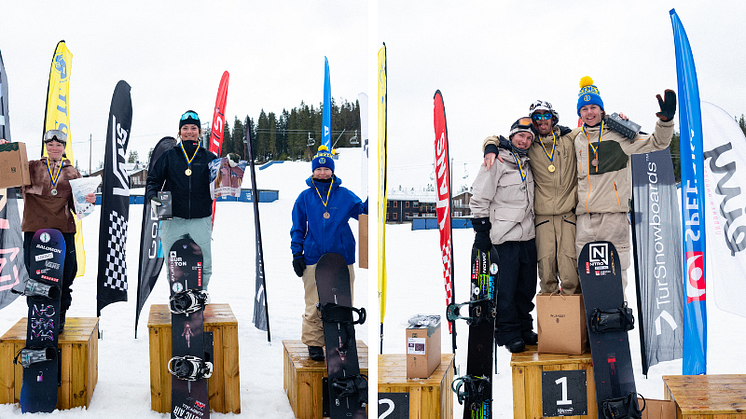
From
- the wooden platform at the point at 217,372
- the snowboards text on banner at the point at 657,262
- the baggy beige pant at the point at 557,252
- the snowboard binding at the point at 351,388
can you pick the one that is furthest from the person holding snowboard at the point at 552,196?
the wooden platform at the point at 217,372

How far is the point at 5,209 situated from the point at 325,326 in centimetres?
324

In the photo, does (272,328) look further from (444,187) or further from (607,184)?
(607,184)

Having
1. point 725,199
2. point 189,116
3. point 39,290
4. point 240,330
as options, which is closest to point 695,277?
point 725,199

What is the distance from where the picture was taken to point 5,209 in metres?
4.21

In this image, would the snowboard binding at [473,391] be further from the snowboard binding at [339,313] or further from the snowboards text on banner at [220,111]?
the snowboards text on banner at [220,111]

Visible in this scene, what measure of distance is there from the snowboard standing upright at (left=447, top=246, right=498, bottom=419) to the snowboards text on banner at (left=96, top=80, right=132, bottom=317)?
9.57 feet

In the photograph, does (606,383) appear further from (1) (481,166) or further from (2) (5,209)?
(2) (5,209)

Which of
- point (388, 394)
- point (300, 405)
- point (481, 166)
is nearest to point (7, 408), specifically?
point (300, 405)

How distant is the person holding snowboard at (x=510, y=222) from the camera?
289cm

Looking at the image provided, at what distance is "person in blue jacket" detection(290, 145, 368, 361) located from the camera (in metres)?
3.16

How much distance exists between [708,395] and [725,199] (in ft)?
5.32

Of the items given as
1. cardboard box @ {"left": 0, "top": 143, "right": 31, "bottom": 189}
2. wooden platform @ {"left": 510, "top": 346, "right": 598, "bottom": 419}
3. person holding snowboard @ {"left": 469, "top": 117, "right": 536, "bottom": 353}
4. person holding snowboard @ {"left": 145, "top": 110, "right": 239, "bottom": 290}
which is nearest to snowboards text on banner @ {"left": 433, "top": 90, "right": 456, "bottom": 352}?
person holding snowboard @ {"left": 469, "top": 117, "right": 536, "bottom": 353}

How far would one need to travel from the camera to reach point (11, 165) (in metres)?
3.12

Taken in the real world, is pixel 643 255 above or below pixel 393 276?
above
